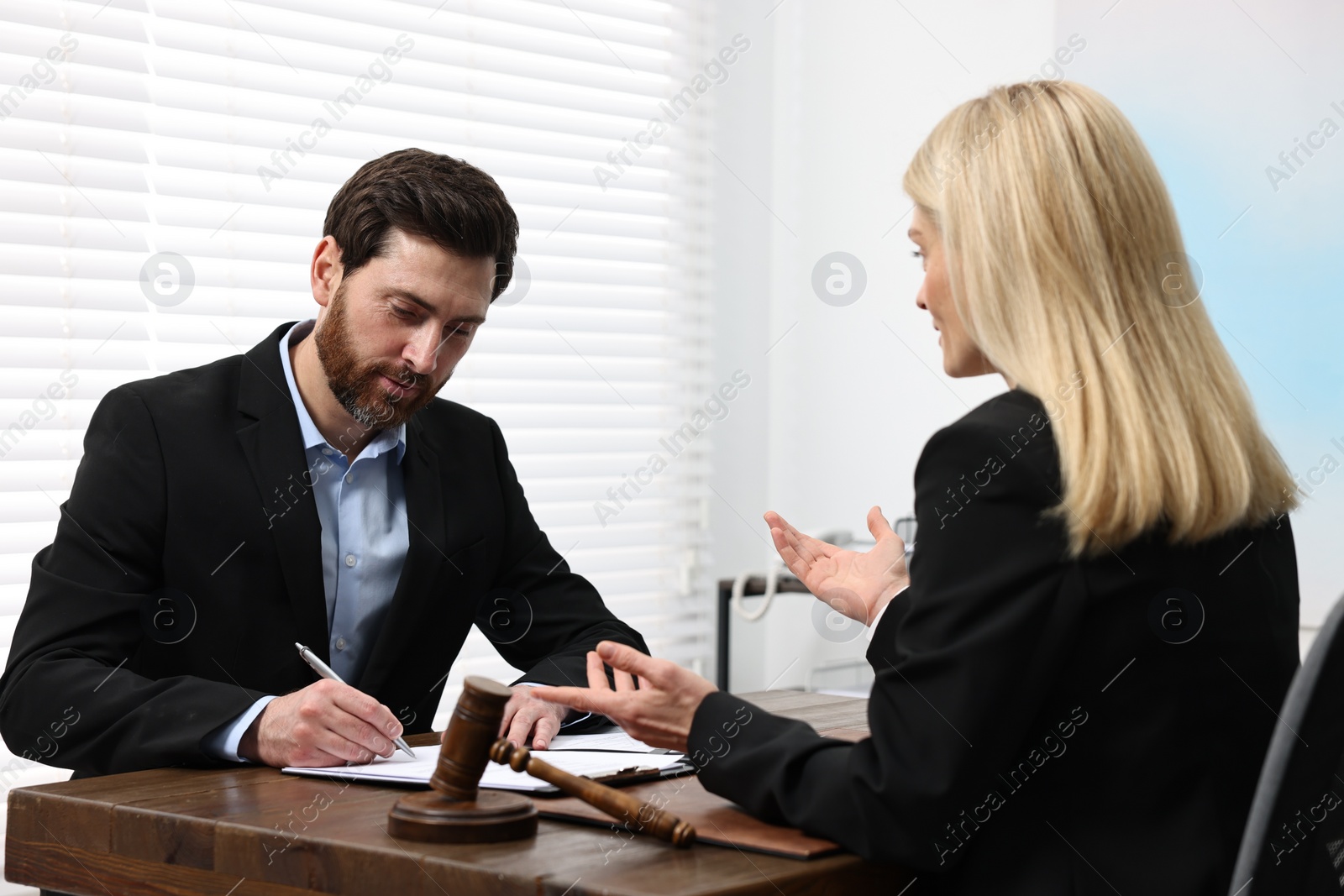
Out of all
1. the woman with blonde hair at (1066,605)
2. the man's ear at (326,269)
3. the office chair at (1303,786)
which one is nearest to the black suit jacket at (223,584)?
the man's ear at (326,269)

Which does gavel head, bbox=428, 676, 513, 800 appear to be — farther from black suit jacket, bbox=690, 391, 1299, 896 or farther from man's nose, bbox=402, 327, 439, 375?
man's nose, bbox=402, 327, 439, 375

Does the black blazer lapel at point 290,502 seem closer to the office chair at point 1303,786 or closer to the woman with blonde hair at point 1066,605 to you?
the woman with blonde hair at point 1066,605

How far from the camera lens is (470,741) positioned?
3.69 feet

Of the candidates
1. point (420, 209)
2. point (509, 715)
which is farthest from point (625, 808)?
point (420, 209)

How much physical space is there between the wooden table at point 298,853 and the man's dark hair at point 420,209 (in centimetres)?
95

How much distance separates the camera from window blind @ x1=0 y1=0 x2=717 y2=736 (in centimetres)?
265

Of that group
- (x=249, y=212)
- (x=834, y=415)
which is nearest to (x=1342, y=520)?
(x=834, y=415)

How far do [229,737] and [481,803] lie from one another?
1.64 ft

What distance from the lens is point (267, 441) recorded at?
1.95m

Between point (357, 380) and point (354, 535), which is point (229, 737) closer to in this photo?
point (354, 535)

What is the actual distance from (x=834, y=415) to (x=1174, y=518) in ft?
9.18

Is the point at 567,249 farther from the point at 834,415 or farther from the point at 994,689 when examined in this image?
the point at 994,689

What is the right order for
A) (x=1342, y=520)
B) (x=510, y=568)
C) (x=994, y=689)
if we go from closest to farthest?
(x=994, y=689) → (x=510, y=568) → (x=1342, y=520)

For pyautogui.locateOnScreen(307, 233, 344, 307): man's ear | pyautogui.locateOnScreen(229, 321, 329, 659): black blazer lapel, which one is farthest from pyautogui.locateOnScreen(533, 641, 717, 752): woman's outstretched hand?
pyautogui.locateOnScreen(307, 233, 344, 307): man's ear
